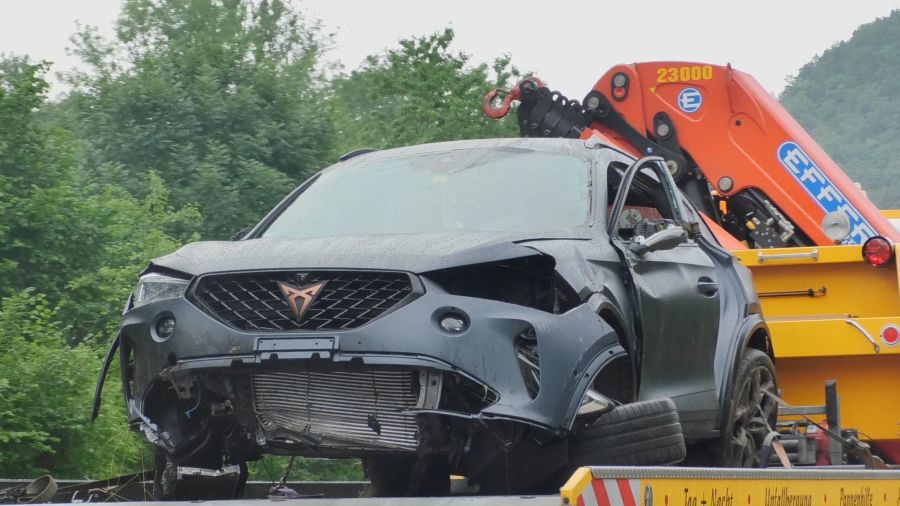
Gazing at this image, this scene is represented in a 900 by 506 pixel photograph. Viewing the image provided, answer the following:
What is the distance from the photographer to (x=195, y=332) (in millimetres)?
5137

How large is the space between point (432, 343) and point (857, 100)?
73.7m

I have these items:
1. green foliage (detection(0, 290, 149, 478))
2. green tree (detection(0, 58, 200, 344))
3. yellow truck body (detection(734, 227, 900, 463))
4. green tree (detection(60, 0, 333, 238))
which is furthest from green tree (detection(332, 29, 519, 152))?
yellow truck body (detection(734, 227, 900, 463))

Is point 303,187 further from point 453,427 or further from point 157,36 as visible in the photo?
point 157,36

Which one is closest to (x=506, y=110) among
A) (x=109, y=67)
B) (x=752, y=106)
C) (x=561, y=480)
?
(x=752, y=106)

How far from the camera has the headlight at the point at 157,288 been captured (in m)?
5.30

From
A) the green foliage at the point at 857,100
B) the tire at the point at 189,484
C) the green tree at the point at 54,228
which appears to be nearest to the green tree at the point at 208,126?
the green tree at the point at 54,228

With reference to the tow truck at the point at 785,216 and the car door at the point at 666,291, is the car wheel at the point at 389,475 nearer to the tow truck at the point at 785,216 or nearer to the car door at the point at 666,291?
the car door at the point at 666,291

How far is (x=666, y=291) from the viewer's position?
607cm

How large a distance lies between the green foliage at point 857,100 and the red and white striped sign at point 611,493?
5633cm

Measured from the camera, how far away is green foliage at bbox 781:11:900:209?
64688 mm

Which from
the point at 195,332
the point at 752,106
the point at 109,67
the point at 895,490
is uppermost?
the point at 109,67

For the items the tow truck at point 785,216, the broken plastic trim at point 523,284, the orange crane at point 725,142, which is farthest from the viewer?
the orange crane at point 725,142

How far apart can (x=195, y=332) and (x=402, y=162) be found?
1731mm

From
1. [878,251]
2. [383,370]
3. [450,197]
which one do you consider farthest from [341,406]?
[878,251]
